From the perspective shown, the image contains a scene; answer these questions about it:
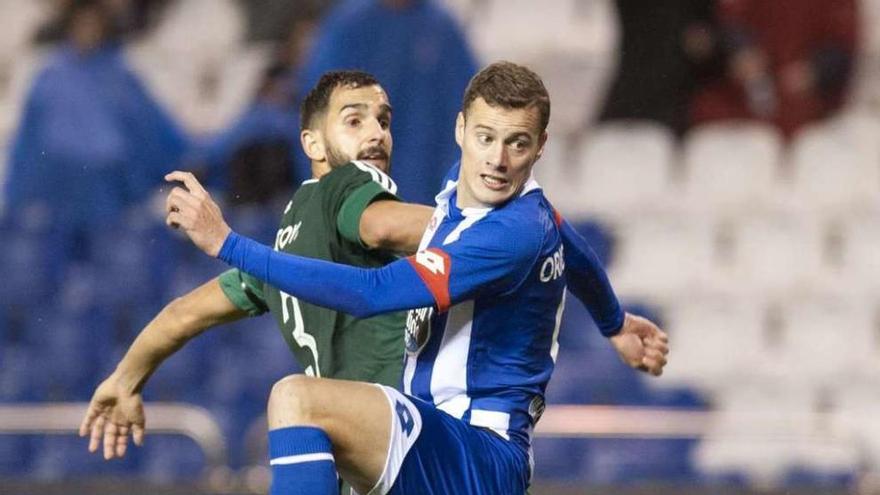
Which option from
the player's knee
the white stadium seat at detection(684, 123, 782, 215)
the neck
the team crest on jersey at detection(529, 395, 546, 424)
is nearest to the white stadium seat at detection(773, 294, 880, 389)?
the white stadium seat at detection(684, 123, 782, 215)

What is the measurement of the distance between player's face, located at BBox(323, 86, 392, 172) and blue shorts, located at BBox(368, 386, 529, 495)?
0.89 meters

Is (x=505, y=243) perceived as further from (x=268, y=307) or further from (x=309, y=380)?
(x=268, y=307)

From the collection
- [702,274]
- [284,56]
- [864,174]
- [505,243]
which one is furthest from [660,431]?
[505,243]

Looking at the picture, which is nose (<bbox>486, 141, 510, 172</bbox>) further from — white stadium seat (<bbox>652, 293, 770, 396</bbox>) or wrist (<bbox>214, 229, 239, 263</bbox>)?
white stadium seat (<bbox>652, 293, 770, 396</bbox>)

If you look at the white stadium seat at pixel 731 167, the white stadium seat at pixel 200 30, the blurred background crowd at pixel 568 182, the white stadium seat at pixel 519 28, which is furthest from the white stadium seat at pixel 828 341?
the white stadium seat at pixel 200 30

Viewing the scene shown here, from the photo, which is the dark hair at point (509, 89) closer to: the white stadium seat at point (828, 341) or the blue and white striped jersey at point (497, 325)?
the blue and white striped jersey at point (497, 325)

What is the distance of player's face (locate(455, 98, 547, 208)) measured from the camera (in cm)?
400

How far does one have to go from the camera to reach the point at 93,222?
32.2 ft

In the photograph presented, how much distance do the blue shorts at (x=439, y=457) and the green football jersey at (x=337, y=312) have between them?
50 cm

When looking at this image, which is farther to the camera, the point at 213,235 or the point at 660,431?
the point at 660,431

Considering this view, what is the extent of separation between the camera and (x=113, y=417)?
4.97m

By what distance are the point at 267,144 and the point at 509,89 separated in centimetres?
Result: 569

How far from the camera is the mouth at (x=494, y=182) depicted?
4.00 meters

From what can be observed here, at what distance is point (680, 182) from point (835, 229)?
0.91 m
